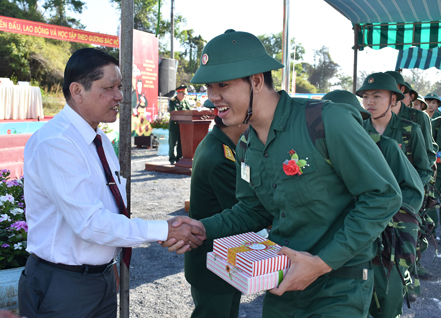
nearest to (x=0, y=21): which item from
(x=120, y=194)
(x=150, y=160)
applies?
(x=150, y=160)

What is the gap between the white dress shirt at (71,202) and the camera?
193 cm

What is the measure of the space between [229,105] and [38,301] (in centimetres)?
141

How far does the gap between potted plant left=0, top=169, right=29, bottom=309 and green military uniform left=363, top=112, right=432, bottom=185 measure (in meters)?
3.27

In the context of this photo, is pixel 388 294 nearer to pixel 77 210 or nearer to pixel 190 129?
pixel 77 210

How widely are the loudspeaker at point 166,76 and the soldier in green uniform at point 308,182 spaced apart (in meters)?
29.3

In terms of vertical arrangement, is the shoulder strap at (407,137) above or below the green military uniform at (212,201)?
above

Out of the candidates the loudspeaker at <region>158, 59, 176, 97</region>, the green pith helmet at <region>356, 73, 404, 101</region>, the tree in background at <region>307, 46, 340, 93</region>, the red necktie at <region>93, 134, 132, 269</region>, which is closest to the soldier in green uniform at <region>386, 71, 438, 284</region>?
the green pith helmet at <region>356, 73, 404, 101</region>

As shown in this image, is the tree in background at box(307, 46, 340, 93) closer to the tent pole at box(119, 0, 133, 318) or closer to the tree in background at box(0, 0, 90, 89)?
the tree in background at box(0, 0, 90, 89)

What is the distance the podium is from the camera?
36.3 feet

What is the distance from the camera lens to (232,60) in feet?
6.01

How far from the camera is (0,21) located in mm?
20188

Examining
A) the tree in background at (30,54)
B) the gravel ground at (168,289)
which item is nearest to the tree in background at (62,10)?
the tree in background at (30,54)

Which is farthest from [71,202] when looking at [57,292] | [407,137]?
[407,137]

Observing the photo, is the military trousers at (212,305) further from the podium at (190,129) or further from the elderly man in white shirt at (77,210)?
the podium at (190,129)
